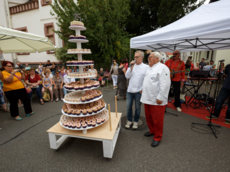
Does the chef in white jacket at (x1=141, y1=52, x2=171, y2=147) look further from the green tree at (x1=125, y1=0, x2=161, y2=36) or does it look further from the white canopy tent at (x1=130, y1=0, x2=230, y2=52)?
the green tree at (x1=125, y1=0, x2=161, y2=36)

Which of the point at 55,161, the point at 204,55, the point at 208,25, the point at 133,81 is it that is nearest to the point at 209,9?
the point at 208,25

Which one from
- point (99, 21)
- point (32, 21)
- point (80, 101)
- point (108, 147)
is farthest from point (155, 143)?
point (32, 21)

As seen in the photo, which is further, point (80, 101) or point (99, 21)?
point (99, 21)

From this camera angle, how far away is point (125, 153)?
2.50 m

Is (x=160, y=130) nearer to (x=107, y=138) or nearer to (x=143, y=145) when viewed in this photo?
(x=143, y=145)

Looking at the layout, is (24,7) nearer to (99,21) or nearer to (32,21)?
(32,21)

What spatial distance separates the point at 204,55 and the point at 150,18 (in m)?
8.60

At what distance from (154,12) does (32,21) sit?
539 inches

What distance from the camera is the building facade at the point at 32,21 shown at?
11836 mm

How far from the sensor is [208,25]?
2375mm

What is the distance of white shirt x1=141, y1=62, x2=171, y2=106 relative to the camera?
2.38m

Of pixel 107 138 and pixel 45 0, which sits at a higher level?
pixel 45 0

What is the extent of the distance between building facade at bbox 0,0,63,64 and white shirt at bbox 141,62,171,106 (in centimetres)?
1195

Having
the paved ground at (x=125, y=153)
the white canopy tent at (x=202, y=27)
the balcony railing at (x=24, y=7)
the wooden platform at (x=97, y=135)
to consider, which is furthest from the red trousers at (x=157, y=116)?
the balcony railing at (x=24, y=7)
